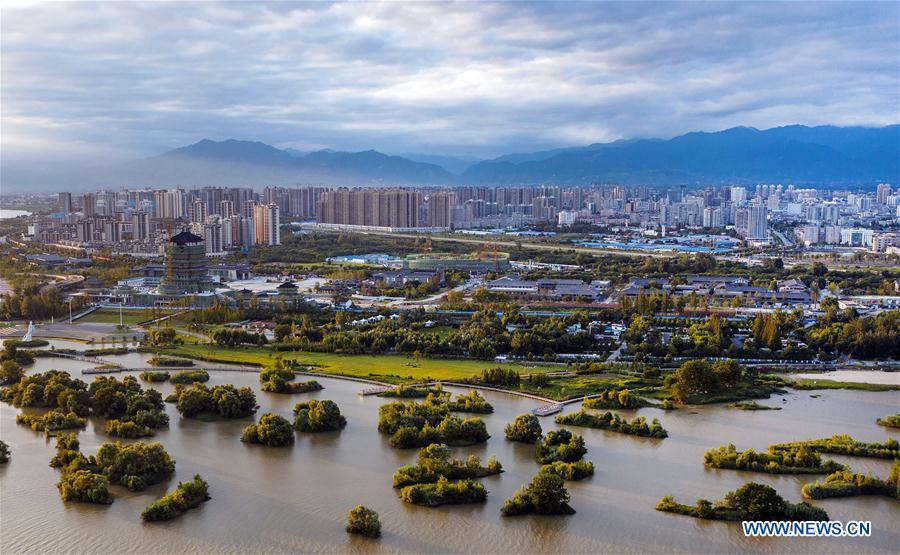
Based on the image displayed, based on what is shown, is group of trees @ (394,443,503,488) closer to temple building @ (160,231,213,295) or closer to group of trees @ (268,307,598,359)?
group of trees @ (268,307,598,359)

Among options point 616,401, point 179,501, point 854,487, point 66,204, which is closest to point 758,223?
point 616,401

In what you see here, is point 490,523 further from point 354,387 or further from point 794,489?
point 354,387

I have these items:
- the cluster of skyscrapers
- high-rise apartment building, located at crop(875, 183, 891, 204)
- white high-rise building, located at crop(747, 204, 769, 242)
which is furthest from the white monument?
high-rise apartment building, located at crop(875, 183, 891, 204)

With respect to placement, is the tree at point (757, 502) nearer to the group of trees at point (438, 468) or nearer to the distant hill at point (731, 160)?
the group of trees at point (438, 468)

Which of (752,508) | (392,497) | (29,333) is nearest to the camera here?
(752,508)

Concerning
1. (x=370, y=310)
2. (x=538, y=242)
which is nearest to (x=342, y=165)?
(x=538, y=242)

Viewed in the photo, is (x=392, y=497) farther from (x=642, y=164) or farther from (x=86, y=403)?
(x=642, y=164)
